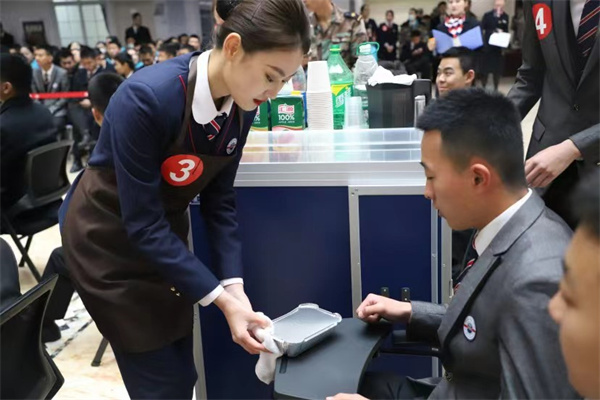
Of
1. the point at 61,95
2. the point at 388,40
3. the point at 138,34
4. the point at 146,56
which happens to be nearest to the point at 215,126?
the point at 61,95

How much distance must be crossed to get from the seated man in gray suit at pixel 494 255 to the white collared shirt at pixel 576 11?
744 millimetres

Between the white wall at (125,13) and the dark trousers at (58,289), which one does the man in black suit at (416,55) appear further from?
the dark trousers at (58,289)

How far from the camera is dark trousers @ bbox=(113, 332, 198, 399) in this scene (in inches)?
54.9

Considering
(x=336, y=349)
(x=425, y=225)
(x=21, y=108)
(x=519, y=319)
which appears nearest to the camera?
(x=519, y=319)

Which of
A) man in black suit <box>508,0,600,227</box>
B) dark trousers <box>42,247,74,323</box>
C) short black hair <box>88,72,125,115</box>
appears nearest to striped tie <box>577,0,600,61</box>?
man in black suit <box>508,0,600,227</box>

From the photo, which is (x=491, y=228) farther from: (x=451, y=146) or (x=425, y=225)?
(x=425, y=225)

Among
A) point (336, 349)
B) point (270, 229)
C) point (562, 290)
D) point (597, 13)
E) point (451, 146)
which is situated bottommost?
point (336, 349)

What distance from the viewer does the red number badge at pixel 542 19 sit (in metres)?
1.79

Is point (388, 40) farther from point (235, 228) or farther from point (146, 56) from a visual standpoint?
point (235, 228)

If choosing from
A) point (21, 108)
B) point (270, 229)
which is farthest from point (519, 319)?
point (21, 108)

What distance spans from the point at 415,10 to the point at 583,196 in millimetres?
11167

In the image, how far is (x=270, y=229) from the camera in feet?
5.87

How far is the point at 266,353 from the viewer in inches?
52.6

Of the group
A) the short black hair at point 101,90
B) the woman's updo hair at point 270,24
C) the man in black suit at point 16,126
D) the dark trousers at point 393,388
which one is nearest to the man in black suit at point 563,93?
the dark trousers at point 393,388
